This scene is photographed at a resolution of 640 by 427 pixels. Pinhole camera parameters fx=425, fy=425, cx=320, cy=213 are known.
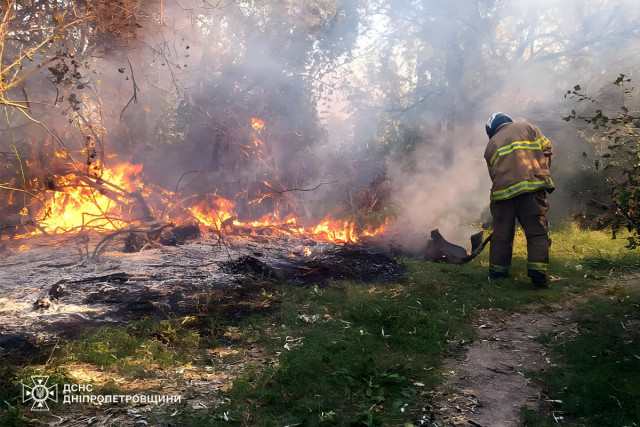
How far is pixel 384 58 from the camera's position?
40.0ft

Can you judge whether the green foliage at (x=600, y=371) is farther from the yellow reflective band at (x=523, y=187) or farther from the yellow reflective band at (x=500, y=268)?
the yellow reflective band at (x=523, y=187)

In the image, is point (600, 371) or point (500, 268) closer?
point (600, 371)

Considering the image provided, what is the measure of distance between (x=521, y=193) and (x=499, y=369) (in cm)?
304

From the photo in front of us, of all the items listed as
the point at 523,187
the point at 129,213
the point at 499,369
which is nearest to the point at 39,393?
the point at 499,369

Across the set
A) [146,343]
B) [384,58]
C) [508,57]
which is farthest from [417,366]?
[384,58]

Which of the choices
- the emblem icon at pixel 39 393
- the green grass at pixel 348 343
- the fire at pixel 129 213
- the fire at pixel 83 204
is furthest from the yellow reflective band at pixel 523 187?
the fire at pixel 83 204

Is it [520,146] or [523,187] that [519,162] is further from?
[523,187]

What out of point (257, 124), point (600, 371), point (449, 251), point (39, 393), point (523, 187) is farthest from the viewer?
point (257, 124)

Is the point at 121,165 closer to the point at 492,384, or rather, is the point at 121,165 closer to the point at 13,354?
the point at 13,354

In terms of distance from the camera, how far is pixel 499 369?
346 cm

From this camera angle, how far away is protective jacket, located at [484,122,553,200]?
18.8 ft

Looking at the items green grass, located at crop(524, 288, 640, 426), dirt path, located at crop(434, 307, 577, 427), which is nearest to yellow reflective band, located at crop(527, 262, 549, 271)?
dirt path, located at crop(434, 307, 577, 427)

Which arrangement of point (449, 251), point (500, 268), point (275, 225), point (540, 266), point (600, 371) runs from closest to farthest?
1. point (600, 371)
2. point (540, 266)
3. point (500, 268)
4. point (449, 251)
5. point (275, 225)

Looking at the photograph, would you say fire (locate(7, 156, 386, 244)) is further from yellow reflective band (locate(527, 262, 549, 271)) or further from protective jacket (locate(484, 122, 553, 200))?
yellow reflective band (locate(527, 262, 549, 271))
